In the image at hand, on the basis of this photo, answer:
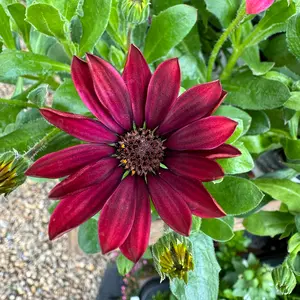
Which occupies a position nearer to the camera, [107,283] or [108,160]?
[108,160]

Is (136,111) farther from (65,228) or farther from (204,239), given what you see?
(204,239)

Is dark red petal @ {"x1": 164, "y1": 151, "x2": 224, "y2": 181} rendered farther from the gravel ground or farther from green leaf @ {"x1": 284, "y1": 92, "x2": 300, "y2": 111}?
the gravel ground

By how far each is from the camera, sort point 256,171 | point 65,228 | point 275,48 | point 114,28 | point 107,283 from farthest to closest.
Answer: point 107,283 < point 256,171 < point 275,48 < point 114,28 < point 65,228

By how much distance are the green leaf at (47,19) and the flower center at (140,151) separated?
12 cm

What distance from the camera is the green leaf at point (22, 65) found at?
496 mm

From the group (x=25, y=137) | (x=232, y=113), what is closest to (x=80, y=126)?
(x=25, y=137)

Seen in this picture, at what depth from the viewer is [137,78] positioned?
393 millimetres

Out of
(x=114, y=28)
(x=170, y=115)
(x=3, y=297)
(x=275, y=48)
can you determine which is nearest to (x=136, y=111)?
(x=170, y=115)

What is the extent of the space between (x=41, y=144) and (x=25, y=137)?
4cm

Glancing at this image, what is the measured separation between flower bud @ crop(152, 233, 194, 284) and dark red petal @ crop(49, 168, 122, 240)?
0.26 ft

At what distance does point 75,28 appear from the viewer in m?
0.59

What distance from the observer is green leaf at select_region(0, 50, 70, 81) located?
0.50 m

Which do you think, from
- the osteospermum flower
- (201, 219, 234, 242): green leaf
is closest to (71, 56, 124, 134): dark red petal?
the osteospermum flower

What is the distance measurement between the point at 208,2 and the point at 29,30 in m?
0.22
